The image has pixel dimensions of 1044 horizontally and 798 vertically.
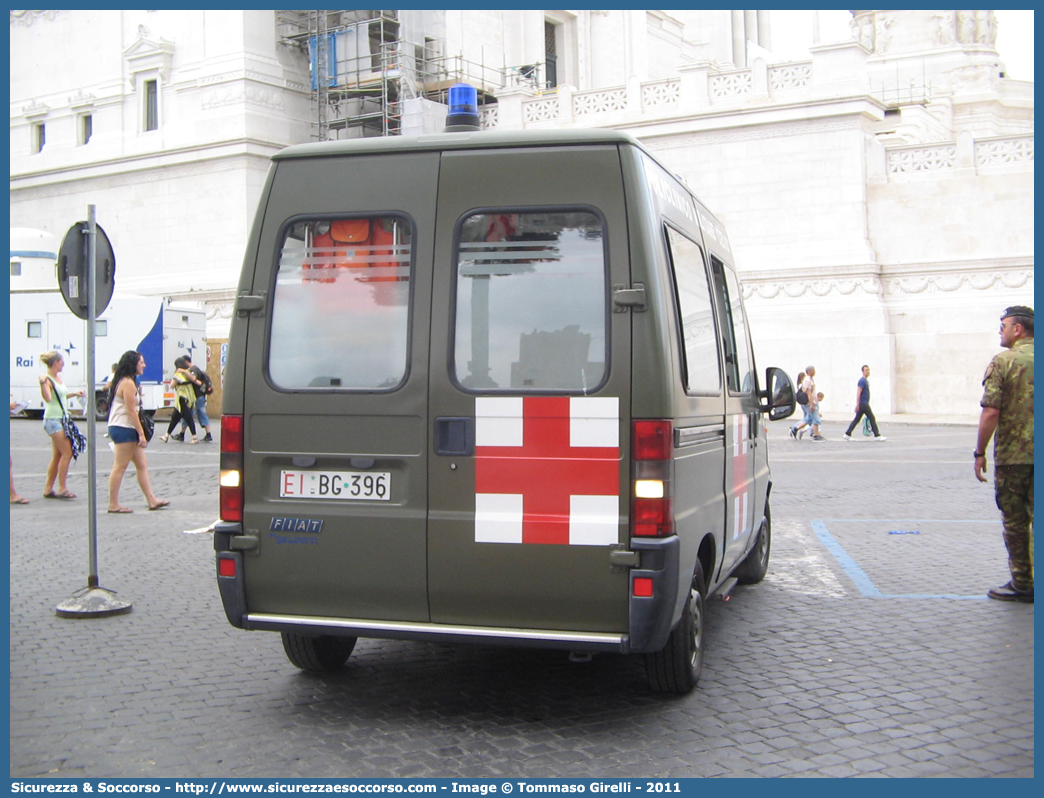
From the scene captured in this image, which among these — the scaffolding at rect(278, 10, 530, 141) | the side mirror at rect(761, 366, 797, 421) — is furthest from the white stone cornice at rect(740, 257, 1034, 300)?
the side mirror at rect(761, 366, 797, 421)

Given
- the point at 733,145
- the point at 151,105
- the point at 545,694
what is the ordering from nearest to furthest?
the point at 545,694
the point at 733,145
the point at 151,105

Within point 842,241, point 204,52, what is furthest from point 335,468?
point 204,52

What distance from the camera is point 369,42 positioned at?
40656mm

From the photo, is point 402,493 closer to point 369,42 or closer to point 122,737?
point 122,737

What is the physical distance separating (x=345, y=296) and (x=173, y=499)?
359 inches

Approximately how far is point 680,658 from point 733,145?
29.9m

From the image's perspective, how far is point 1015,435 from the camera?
730 cm

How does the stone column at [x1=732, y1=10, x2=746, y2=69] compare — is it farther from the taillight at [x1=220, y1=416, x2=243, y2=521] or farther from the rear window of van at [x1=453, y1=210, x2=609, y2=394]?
the taillight at [x1=220, y1=416, x2=243, y2=521]

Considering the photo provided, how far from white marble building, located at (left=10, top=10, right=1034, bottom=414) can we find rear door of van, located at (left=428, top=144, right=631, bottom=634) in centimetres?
2702

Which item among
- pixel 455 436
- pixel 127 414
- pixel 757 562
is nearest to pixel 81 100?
pixel 127 414

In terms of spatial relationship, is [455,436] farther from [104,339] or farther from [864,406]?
[104,339]

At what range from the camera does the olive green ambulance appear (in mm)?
4688

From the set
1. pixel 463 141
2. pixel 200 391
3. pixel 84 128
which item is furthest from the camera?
pixel 84 128

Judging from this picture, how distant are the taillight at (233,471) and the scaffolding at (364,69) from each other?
117ft
